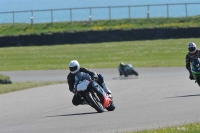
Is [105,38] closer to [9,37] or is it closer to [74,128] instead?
[9,37]

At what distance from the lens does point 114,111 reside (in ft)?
45.1

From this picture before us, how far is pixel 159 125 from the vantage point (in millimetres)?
10734

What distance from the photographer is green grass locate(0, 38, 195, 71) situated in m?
34.6

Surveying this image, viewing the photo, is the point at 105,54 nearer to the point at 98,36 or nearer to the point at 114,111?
the point at 98,36

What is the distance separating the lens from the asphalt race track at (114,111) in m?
11.2

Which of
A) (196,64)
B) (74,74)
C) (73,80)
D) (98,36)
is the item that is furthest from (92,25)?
(74,74)

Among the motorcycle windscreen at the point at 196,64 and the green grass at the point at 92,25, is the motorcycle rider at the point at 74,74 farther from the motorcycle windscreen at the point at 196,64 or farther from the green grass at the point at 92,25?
the green grass at the point at 92,25

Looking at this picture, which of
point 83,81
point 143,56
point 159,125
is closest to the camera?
point 159,125

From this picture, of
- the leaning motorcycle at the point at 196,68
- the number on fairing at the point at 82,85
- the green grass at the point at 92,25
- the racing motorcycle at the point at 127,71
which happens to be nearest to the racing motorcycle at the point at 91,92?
the number on fairing at the point at 82,85

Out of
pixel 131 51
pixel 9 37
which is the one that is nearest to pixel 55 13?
pixel 9 37

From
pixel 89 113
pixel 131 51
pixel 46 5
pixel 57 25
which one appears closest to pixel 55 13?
pixel 57 25

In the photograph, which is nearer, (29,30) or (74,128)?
(74,128)

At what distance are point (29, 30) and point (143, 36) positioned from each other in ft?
33.6

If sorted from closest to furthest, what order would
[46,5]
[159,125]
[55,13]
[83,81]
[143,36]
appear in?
[159,125], [83,81], [143,36], [55,13], [46,5]
